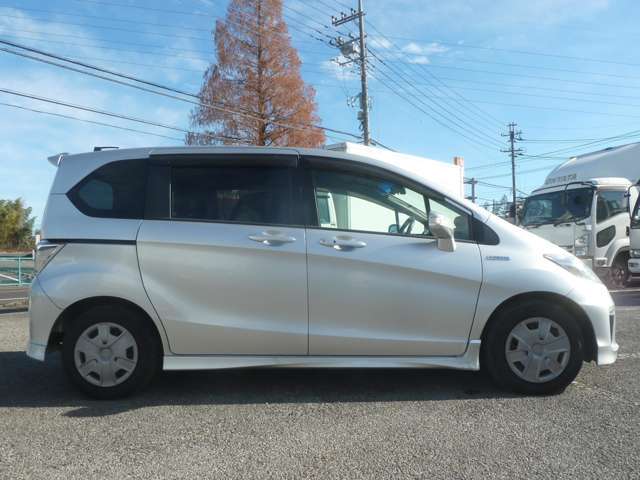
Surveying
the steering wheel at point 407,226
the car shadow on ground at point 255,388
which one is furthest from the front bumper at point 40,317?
the steering wheel at point 407,226

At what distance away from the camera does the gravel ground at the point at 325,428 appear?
2744 mm

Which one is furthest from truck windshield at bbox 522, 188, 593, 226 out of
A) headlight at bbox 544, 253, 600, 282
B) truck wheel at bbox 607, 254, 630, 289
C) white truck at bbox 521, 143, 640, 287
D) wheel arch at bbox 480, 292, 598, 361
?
wheel arch at bbox 480, 292, 598, 361

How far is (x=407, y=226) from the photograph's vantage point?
3.95 m

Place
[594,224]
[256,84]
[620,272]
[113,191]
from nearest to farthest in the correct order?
[113,191], [594,224], [620,272], [256,84]

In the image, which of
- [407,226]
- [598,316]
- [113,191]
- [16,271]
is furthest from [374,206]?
[16,271]

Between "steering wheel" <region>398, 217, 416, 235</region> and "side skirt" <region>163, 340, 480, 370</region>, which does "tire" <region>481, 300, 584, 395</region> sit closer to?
"side skirt" <region>163, 340, 480, 370</region>

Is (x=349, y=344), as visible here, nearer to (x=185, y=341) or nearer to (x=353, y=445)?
(x=353, y=445)

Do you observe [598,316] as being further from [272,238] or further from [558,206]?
[558,206]

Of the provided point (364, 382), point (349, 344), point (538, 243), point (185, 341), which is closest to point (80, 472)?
point (185, 341)

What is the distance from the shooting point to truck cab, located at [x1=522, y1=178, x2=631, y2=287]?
1107cm

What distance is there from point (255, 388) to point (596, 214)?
31.4 feet

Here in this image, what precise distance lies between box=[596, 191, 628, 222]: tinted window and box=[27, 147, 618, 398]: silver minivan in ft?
27.5

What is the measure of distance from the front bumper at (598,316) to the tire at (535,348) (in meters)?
0.12

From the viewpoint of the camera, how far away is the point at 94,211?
3.92 m
